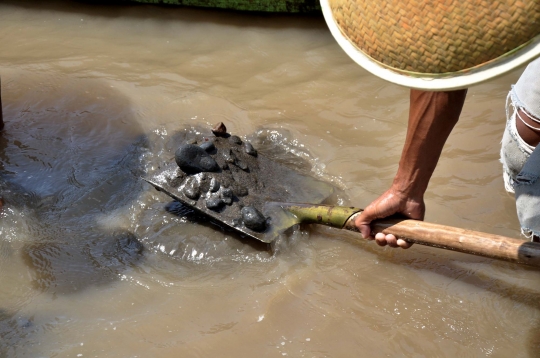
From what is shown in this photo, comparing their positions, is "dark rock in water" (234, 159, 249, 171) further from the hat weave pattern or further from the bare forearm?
the hat weave pattern

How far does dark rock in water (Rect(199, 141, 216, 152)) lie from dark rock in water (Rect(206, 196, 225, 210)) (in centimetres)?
30

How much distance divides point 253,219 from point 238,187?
26 centimetres

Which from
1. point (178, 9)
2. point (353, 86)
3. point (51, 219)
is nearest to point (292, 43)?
point (353, 86)

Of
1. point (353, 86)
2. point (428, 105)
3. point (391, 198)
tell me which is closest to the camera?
point (428, 105)

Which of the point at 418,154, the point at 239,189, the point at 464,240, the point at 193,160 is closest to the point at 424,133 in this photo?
the point at 418,154

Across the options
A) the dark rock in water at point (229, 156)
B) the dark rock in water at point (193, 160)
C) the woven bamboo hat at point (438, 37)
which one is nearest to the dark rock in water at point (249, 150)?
the dark rock in water at point (229, 156)

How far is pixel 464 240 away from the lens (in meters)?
1.99

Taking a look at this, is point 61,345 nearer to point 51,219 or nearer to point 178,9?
point 51,219

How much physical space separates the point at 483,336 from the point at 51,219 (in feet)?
7.22

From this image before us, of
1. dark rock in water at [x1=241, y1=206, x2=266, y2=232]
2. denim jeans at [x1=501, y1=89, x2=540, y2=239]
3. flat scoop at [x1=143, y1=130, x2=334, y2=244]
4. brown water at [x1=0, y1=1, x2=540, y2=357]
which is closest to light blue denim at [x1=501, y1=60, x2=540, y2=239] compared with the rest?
denim jeans at [x1=501, y1=89, x2=540, y2=239]

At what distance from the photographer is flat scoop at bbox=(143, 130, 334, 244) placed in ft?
8.62

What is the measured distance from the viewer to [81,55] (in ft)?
13.8

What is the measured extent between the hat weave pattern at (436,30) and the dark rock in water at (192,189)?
4.73 feet

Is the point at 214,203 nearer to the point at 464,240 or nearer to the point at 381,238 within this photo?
the point at 381,238
